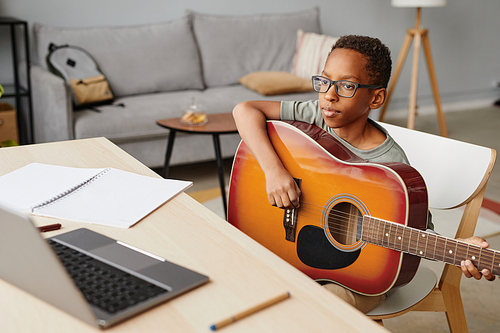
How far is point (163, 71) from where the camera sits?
10.5 ft

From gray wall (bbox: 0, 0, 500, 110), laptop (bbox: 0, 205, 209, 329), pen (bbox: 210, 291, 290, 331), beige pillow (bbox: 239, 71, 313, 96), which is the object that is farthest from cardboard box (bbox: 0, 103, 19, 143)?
pen (bbox: 210, 291, 290, 331)

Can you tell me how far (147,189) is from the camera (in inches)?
36.0

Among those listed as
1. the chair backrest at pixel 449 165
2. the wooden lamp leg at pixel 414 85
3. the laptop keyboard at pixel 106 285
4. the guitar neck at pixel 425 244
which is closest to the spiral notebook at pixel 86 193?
→ the laptop keyboard at pixel 106 285

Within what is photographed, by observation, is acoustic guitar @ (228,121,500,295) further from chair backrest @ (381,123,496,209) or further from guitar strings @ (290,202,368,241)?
chair backrest @ (381,123,496,209)

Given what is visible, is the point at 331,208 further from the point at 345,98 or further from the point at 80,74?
the point at 80,74

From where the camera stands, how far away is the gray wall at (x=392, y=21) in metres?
3.19

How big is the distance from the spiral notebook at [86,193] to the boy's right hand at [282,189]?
0.72ft

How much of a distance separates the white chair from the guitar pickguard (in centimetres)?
13

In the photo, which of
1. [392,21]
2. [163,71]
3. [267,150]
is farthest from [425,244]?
[392,21]

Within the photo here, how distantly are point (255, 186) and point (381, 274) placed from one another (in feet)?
1.23

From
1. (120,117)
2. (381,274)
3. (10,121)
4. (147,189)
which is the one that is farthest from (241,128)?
(10,121)

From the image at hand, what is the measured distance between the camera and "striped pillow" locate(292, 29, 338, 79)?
3.28 m

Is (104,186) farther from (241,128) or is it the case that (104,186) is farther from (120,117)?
(120,117)

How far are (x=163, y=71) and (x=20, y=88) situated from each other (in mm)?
906
